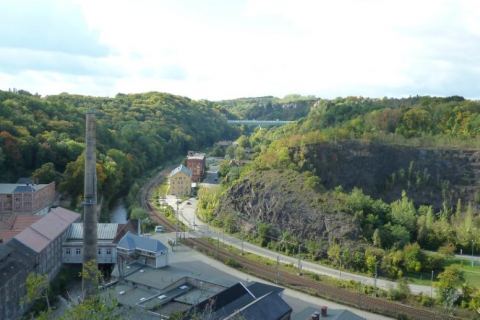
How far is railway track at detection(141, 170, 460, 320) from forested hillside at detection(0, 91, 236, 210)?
37.6ft

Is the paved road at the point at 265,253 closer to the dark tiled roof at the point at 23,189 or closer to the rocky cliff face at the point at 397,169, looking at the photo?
the rocky cliff face at the point at 397,169

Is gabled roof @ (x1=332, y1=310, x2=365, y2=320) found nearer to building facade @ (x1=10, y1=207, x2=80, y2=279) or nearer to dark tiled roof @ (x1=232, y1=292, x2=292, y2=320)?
dark tiled roof @ (x1=232, y1=292, x2=292, y2=320)

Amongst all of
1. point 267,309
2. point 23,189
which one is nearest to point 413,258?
point 267,309

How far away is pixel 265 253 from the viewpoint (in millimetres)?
27156

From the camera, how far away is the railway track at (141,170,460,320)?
19686mm

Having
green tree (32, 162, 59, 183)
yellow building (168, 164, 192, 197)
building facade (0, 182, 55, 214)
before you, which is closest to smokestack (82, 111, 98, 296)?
building facade (0, 182, 55, 214)

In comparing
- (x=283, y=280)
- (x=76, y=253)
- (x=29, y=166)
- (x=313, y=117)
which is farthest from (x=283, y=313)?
(x=313, y=117)

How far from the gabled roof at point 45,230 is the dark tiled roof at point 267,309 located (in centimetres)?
946

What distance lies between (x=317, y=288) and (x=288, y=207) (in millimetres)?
8024

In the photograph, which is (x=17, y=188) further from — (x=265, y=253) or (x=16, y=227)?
(x=265, y=253)

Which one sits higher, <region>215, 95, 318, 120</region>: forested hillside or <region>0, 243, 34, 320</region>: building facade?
<region>215, 95, 318, 120</region>: forested hillside

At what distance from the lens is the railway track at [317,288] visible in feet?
64.6

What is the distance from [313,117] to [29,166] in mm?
27736

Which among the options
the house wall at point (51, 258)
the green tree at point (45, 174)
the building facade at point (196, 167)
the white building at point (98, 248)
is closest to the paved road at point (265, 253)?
the white building at point (98, 248)
